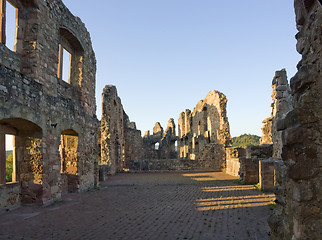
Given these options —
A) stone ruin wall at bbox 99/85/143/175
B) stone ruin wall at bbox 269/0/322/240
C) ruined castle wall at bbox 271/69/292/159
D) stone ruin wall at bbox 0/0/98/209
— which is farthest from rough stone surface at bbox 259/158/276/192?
stone ruin wall at bbox 99/85/143/175

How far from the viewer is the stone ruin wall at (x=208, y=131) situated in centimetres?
2081

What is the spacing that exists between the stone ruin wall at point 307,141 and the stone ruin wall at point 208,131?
1834 cm

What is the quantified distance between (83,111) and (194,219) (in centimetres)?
696

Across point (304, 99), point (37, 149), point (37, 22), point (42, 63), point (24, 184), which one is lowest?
point (24, 184)

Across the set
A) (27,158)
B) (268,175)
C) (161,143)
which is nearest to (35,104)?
(27,158)

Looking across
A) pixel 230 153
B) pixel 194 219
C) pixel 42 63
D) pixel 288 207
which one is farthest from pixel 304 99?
pixel 230 153

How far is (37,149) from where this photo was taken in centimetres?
714

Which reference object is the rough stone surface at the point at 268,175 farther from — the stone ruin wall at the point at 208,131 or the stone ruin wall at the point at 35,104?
the stone ruin wall at the point at 208,131

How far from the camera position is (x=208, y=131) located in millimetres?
26031

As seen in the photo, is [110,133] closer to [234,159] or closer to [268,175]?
[234,159]

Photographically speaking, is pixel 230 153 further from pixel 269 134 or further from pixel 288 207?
pixel 288 207

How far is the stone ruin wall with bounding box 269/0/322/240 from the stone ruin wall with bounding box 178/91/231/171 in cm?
1834

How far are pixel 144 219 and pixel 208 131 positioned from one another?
69.4 feet

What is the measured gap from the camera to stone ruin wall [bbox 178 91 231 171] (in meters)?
20.8
